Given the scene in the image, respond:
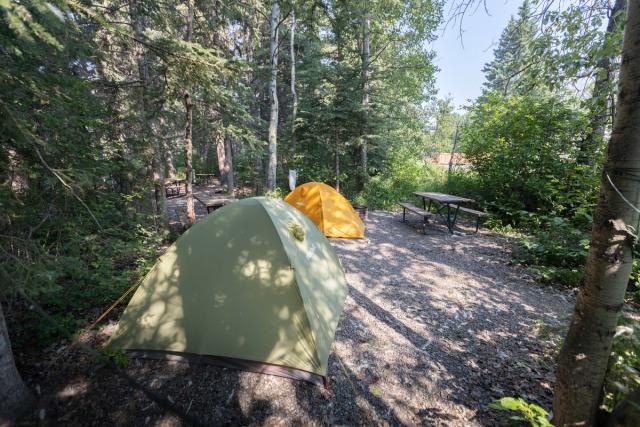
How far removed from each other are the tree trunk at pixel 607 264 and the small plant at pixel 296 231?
2.66m

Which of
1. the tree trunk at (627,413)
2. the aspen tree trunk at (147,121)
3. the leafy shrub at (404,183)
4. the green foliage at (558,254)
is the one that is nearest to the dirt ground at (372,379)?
the green foliage at (558,254)

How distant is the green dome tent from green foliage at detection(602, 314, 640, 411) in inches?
86.5

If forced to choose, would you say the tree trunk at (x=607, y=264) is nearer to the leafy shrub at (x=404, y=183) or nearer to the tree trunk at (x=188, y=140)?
the tree trunk at (x=188, y=140)

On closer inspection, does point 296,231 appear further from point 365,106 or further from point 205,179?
point 205,179

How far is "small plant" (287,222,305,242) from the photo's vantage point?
3.53 m

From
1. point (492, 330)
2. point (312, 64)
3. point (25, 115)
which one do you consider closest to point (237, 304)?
point (25, 115)

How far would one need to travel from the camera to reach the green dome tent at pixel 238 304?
9.40 ft

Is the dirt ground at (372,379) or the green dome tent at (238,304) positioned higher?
A: the green dome tent at (238,304)

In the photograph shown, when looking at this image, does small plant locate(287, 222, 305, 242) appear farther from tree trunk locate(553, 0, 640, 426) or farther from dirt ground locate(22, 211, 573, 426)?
tree trunk locate(553, 0, 640, 426)

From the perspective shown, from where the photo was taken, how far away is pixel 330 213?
7363 mm

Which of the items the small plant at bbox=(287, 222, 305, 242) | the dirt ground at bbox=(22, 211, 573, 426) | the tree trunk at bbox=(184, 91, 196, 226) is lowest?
the dirt ground at bbox=(22, 211, 573, 426)

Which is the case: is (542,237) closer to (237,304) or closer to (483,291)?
(483,291)

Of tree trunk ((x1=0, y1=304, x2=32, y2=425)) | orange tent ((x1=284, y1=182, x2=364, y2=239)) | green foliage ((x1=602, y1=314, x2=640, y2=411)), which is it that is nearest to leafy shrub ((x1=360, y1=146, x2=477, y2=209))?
orange tent ((x1=284, y1=182, x2=364, y2=239))

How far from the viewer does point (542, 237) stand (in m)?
6.23
